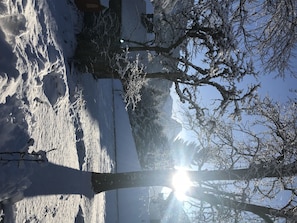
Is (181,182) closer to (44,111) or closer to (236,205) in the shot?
(236,205)

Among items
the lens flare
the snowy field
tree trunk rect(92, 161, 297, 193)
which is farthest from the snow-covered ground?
the lens flare

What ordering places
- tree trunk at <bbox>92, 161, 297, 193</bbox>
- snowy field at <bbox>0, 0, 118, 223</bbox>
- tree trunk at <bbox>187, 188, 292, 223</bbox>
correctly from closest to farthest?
snowy field at <bbox>0, 0, 118, 223</bbox>, tree trunk at <bbox>92, 161, 297, 193</bbox>, tree trunk at <bbox>187, 188, 292, 223</bbox>

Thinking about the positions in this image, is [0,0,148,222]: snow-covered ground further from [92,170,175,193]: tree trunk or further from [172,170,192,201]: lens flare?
[172,170,192,201]: lens flare

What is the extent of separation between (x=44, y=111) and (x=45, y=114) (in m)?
0.08

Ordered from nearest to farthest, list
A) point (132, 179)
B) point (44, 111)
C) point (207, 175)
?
point (44, 111) → point (207, 175) → point (132, 179)

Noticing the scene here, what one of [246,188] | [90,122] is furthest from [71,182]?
[246,188]

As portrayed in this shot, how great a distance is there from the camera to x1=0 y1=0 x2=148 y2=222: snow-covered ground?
5.68 meters

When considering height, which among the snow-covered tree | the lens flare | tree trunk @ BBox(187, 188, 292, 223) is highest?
the snow-covered tree

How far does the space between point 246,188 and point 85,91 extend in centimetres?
461

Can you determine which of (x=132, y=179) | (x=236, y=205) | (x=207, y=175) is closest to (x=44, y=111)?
(x=132, y=179)

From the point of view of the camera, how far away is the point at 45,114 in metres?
7.35

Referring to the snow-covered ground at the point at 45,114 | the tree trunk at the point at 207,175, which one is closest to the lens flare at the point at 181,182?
the tree trunk at the point at 207,175

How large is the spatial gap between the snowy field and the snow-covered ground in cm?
1

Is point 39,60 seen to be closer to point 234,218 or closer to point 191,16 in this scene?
point 191,16
